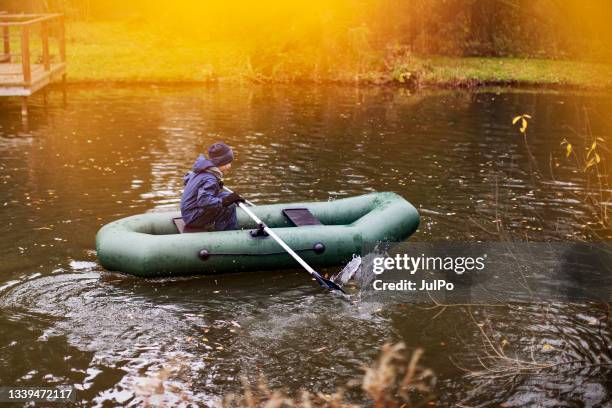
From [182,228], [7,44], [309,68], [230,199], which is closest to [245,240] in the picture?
[230,199]

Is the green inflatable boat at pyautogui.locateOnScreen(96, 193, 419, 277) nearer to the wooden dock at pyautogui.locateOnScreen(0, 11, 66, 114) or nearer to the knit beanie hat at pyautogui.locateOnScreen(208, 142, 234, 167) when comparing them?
the knit beanie hat at pyautogui.locateOnScreen(208, 142, 234, 167)

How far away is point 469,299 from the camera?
966 centimetres

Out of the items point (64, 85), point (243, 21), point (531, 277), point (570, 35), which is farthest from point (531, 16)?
point (531, 277)

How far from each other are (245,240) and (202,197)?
74 cm

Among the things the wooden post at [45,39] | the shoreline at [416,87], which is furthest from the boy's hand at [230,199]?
the shoreline at [416,87]

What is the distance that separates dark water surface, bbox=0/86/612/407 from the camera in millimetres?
7738

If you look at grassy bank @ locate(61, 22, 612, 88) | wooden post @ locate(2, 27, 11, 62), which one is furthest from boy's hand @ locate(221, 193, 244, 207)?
grassy bank @ locate(61, 22, 612, 88)

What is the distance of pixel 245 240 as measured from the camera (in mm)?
9836

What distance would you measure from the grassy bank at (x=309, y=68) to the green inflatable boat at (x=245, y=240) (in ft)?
57.9

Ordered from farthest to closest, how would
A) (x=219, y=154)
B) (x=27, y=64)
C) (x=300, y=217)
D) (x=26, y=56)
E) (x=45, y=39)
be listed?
(x=45, y=39), (x=27, y=64), (x=26, y=56), (x=300, y=217), (x=219, y=154)

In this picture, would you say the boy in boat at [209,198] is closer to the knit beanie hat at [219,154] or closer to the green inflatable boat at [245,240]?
the knit beanie hat at [219,154]

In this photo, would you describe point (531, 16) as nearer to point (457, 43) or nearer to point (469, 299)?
point (457, 43)

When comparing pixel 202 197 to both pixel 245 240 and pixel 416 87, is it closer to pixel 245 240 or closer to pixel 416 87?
pixel 245 240

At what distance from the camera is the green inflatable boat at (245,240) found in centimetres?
953
